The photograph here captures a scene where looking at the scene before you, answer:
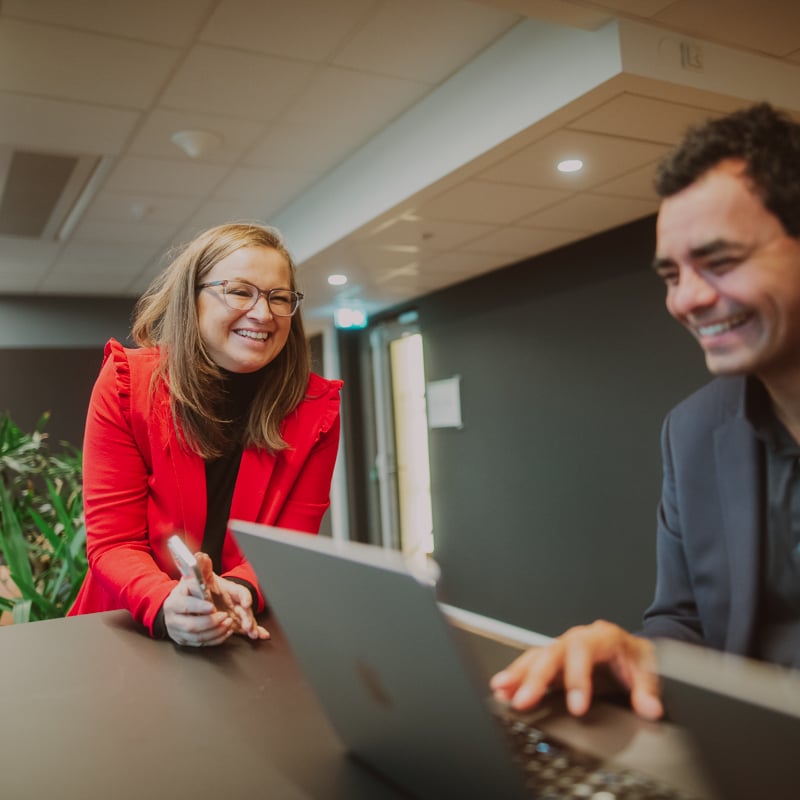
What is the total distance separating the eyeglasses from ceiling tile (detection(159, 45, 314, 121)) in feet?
6.19

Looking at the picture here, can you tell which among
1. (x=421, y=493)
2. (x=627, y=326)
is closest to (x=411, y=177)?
(x=627, y=326)

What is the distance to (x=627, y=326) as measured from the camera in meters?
4.61

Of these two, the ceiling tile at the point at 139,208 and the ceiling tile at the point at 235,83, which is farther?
the ceiling tile at the point at 139,208

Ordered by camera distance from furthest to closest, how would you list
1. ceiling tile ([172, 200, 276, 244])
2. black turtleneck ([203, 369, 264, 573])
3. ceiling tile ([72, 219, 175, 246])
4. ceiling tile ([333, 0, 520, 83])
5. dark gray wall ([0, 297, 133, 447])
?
dark gray wall ([0, 297, 133, 447]) < ceiling tile ([72, 219, 175, 246]) < ceiling tile ([172, 200, 276, 244]) < ceiling tile ([333, 0, 520, 83]) < black turtleneck ([203, 369, 264, 573])

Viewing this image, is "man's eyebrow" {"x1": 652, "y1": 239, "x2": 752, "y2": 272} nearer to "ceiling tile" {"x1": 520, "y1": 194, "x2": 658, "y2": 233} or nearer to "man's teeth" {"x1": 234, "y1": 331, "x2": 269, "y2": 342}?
"man's teeth" {"x1": 234, "y1": 331, "x2": 269, "y2": 342}

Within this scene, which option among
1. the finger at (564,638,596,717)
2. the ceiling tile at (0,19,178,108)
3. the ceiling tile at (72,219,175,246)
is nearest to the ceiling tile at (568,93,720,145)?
the ceiling tile at (0,19,178,108)

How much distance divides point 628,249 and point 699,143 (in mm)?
3664

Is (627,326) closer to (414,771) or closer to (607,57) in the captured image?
(607,57)

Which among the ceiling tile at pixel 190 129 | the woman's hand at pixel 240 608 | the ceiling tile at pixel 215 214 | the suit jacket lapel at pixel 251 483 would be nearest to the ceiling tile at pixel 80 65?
the ceiling tile at pixel 190 129

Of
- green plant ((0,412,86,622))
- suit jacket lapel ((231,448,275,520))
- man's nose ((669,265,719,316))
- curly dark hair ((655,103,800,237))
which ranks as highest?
curly dark hair ((655,103,800,237))

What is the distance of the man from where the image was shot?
0.99 metres

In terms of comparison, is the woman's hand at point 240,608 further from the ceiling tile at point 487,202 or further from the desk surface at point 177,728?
the ceiling tile at point 487,202

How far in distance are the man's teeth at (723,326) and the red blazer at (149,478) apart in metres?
0.78

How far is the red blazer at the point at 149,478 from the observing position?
4.70 ft
